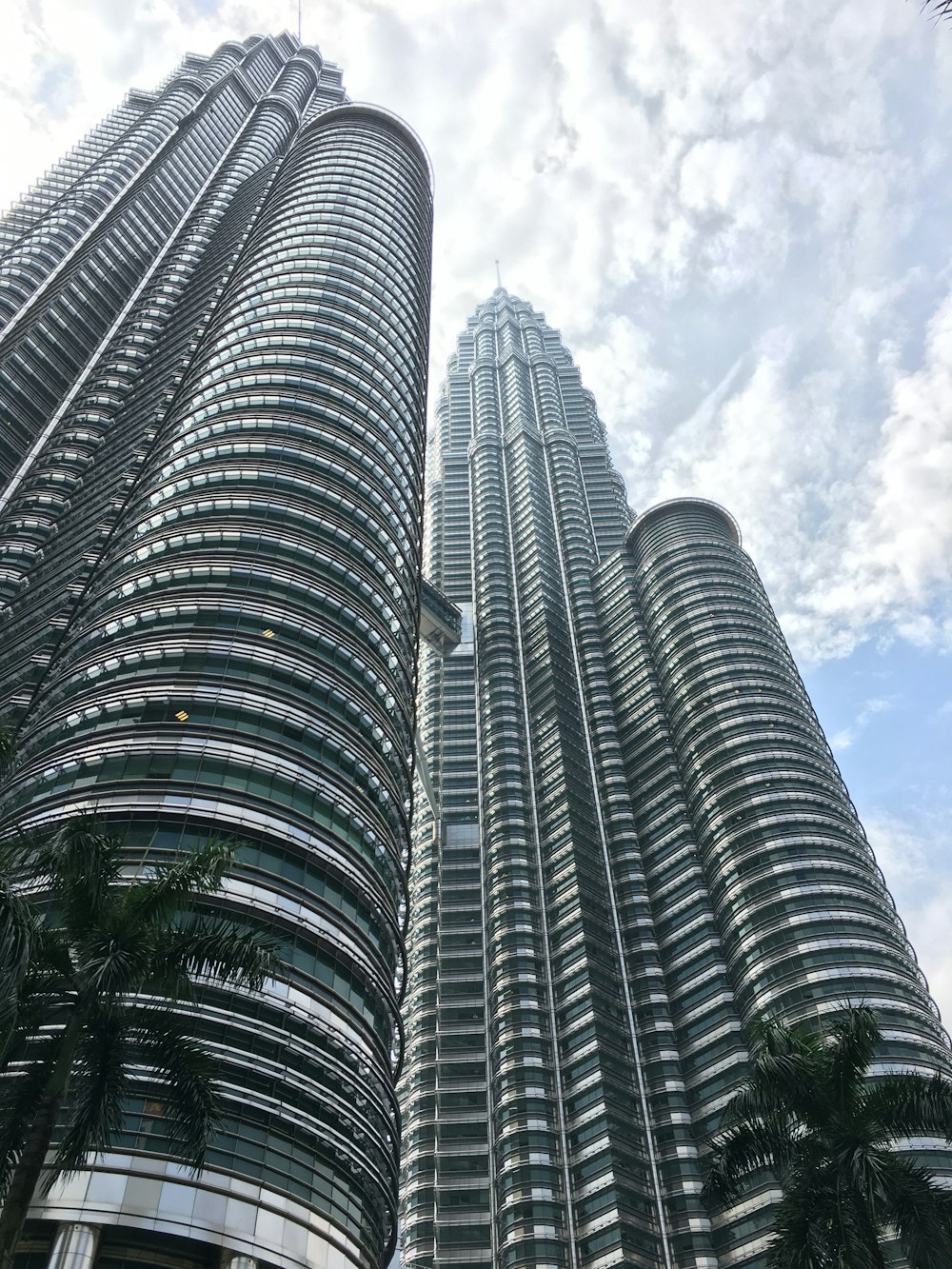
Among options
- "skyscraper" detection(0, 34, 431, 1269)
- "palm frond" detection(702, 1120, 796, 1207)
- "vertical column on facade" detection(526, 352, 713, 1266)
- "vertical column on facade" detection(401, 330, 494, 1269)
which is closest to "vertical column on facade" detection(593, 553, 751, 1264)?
"vertical column on facade" detection(526, 352, 713, 1266)

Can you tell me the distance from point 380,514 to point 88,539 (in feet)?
79.3

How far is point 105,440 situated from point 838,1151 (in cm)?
9180

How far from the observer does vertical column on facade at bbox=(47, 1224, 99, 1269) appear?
25.9 meters

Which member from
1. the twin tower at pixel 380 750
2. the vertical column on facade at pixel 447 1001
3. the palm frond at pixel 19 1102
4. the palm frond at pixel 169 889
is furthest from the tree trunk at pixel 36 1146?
the vertical column on facade at pixel 447 1001

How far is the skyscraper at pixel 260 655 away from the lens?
106 feet

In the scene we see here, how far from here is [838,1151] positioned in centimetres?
2653

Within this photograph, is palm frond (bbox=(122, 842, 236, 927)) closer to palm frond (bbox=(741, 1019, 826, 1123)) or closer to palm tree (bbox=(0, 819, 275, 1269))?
palm tree (bbox=(0, 819, 275, 1269))

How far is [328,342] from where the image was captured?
249 feet

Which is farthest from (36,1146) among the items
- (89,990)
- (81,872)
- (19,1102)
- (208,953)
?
(81,872)

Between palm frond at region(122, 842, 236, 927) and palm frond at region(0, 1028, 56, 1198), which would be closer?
palm frond at region(0, 1028, 56, 1198)

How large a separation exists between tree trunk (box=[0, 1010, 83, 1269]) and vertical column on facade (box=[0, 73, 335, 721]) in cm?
4603

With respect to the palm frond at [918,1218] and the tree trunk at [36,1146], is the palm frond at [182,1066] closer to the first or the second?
the tree trunk at [36,1146]

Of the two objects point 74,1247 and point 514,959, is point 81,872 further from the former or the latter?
point 514,959

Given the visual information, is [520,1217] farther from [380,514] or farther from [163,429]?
[163,429]
